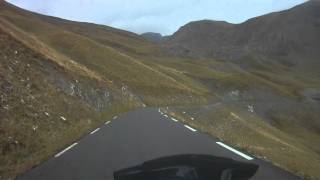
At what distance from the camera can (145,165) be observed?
7.52 meters

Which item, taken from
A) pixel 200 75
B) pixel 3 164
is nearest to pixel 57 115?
pixel 3 164

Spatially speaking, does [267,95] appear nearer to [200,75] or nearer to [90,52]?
[200,75]

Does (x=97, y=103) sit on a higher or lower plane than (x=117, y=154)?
lower

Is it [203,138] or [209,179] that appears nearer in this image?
[209,179]

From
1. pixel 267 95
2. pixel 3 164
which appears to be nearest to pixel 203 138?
pixel 3 164

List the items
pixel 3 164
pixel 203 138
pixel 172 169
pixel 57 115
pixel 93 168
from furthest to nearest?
pixel 57 115
pixel 203 138
pixel 3 164
pixel 93 168
pixel 172 169

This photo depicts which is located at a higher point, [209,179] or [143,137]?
[209,179]

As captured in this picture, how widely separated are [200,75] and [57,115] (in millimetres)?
126917

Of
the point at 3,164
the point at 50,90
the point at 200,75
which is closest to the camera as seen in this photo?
the point at 3,164

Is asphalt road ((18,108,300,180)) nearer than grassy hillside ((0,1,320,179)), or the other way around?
asphalt road ((18,108,300,180))

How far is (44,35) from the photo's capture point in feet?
470

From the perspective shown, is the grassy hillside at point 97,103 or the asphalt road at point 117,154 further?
the grassy hillside at point 97,103

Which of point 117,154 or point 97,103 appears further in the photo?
point 97,103

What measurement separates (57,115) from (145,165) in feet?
75.7
